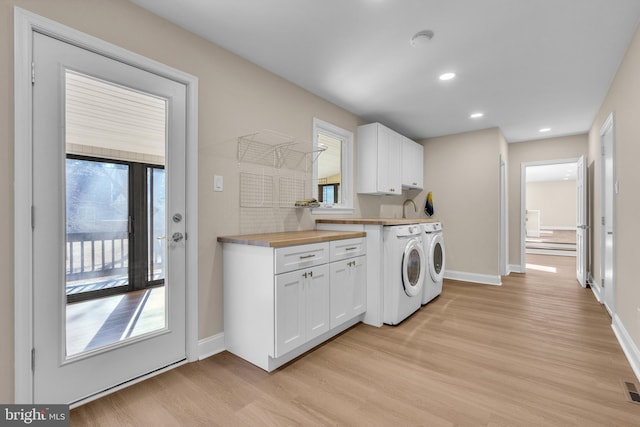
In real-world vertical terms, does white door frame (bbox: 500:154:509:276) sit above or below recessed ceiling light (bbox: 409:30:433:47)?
below

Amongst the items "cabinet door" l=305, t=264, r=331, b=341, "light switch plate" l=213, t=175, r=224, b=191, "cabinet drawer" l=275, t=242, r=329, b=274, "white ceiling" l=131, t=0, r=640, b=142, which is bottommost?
"cabinet door" l=305, t=264, r=331, b=341

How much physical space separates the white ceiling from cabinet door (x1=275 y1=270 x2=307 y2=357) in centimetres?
174

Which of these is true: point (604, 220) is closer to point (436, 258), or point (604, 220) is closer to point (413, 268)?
point (436, 258)

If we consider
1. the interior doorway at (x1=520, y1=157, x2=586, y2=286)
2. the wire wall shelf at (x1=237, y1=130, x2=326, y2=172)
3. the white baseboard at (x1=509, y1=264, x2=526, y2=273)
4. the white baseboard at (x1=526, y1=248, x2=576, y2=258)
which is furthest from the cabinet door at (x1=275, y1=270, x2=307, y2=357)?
the interior doorway at (x1=520, y1=157, x2=586, y2=286)

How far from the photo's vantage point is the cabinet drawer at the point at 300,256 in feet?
6.46

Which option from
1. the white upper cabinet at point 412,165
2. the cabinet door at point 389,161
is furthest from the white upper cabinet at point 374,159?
the white upper cabinet at point 412,165

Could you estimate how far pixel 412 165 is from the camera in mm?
4664

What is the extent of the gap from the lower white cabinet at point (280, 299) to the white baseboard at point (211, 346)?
0.05 meters

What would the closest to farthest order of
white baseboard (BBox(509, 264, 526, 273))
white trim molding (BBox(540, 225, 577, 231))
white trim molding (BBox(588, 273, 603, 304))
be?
white trim molding (BBox(588, 273, 603, 304)) → white baseboard (BBox(509, 264, 526, 273)) → white trim molding (BBox(540, 225, 577, 231))

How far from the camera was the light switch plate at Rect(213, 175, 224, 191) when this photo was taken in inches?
88.0

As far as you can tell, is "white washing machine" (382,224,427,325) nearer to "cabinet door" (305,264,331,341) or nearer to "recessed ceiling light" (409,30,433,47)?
"cabinet door" (305,264,331,341)

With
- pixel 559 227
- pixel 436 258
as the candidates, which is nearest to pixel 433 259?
pixel 436 258

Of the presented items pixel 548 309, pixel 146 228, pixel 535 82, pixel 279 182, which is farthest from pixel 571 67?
pixel 146 228

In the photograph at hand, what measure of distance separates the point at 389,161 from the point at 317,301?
7.97 ft
